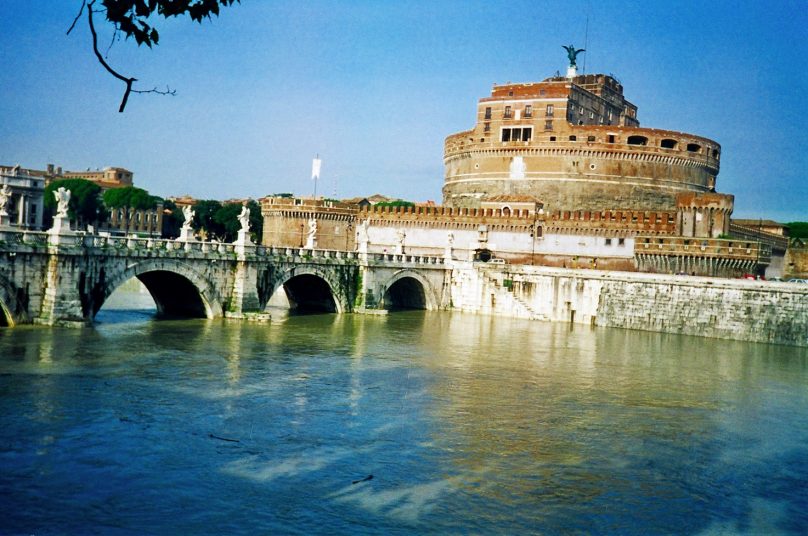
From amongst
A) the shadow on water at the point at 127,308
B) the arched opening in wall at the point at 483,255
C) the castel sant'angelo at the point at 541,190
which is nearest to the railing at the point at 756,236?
the castel sant'angelo at the point at 541,190

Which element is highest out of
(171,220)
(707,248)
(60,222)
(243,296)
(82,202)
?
(82,202)

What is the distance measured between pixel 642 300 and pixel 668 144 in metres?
28.0

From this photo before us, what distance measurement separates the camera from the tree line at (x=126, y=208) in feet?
312

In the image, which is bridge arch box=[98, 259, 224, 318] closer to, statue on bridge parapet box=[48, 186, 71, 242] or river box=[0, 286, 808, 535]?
river box=[0, 286, 808, 535]

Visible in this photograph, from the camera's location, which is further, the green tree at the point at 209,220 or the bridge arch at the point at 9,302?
the green tree at the point at 209,220

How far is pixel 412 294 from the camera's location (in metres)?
57.8

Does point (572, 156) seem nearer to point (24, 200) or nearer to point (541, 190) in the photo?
point (541, 190)

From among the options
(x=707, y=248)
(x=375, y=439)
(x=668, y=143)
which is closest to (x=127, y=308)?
(x=375, y=439)

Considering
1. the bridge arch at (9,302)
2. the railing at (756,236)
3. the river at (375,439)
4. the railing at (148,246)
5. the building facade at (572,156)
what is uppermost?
the building facade at (572,156)

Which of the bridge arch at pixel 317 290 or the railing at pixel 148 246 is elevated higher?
the railing at pixel 148 246

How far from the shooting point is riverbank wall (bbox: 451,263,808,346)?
4456cm

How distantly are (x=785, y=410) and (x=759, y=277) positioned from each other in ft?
91.2

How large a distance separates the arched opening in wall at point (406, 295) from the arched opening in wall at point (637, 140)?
2695 centimetres

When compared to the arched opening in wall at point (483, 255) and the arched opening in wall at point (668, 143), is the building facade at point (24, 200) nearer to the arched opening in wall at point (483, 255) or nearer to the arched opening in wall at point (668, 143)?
the arched opening in wall at point (483, 255)
